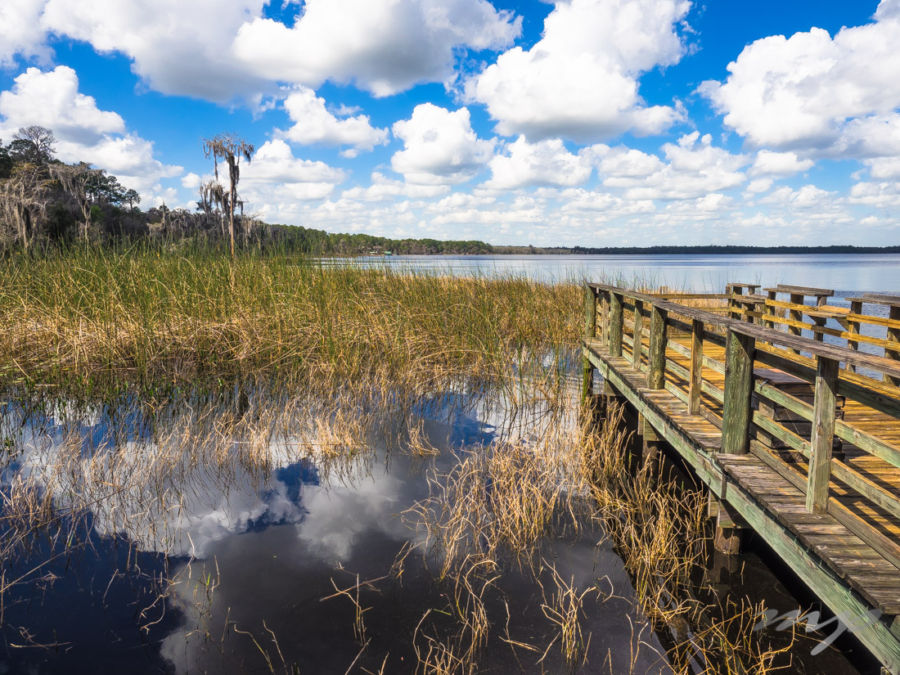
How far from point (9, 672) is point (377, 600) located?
212cm

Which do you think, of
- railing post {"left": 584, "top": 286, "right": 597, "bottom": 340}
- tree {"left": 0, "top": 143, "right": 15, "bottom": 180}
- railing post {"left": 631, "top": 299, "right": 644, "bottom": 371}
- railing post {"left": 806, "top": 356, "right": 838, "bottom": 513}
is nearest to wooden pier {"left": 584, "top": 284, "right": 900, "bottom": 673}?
railing post {"left": 806, "top": 356, "right": 838, "bottom": 513}

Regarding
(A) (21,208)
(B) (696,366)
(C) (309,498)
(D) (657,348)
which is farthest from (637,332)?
(A) (21,208)

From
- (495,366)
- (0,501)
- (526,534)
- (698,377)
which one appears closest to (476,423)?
(495,366)

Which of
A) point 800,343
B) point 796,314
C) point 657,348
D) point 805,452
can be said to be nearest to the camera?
point 800,343

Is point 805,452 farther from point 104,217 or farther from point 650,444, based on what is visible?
point 104,217

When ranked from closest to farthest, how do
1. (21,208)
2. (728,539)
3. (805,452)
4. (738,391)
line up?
(805,452), (738,391), (728,539), (21,208)

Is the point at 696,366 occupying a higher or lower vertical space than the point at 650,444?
higher

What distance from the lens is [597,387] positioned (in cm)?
930

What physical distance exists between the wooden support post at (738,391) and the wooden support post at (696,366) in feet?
2.15

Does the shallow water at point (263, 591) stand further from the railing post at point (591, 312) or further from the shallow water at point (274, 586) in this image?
the railing post at point (591, 312)

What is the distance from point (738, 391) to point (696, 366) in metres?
0.90

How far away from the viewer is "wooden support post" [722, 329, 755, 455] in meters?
3.40

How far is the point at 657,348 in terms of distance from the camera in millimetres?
5309

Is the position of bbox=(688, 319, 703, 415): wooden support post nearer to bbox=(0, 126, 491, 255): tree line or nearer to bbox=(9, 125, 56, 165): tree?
bbox=(0, 126, 491, 255): tree line
